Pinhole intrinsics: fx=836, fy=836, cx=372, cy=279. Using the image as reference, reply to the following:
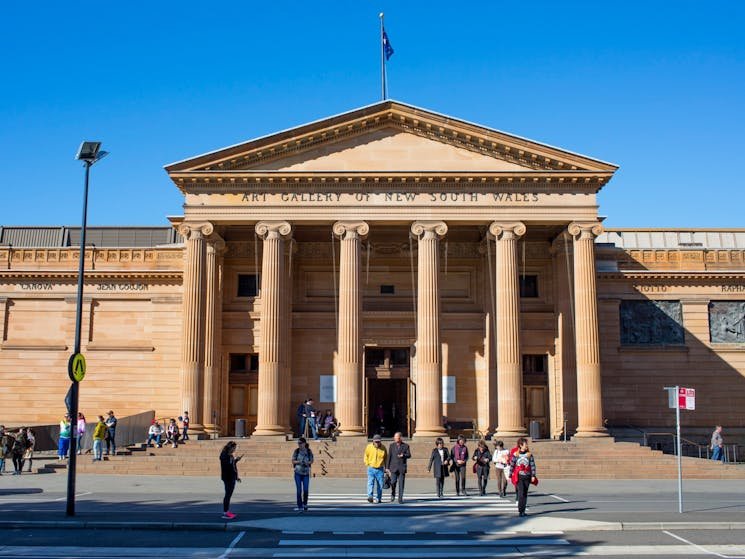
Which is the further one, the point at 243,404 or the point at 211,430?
the point at 243,404

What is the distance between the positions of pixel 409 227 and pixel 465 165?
377cm

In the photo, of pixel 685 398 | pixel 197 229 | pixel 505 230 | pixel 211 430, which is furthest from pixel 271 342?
pixel 685 398

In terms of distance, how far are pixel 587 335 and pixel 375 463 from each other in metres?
17.3

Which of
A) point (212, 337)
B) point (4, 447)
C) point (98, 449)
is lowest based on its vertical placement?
point (98, 449)

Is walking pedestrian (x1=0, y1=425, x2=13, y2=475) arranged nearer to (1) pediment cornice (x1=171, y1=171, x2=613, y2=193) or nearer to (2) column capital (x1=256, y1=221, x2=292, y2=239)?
(1) pediment cornice (x1=171, y1=171, x2=613, y2=193)

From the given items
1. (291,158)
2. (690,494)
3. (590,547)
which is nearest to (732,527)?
(590,547)

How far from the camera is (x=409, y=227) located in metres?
38.1

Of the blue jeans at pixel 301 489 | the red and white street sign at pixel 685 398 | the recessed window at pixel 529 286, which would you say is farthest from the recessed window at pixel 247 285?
the red and white street sign at pixel 685 398

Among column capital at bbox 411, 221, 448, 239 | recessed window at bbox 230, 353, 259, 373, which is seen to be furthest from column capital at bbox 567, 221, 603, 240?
recessed window at bbox 230, 353, 259, 373

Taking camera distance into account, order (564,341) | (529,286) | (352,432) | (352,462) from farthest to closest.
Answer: (529,286) → (564,341) → (352,432) → (352,462)

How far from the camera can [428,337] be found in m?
35.6

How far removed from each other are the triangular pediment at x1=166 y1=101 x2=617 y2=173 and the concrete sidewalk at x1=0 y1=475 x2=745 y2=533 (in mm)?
14622

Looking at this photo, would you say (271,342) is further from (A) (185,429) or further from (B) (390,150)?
→ (B) (390,150)

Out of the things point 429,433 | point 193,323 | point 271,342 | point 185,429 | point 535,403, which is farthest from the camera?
point 535,403
